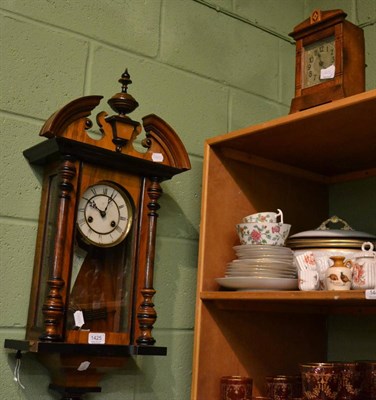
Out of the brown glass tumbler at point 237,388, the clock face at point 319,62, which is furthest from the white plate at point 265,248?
the clock face at point 319,62

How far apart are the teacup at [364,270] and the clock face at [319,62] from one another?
46cm

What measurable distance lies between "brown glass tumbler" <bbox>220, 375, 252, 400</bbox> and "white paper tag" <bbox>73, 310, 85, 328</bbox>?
42cm

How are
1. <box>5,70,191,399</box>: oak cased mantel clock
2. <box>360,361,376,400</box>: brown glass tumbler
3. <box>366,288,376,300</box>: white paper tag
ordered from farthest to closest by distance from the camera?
<box>360,361,376,400</box>: brown glass tumbler < <box>5,70,191,399</box>: oak cased mantel clock < <box>366,288,376,300</box>: white paper tag

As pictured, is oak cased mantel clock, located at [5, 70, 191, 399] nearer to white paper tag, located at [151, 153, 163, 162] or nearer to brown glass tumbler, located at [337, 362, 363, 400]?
white paper tag, located at [151, 153, 163, 162]

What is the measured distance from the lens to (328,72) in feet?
4.99

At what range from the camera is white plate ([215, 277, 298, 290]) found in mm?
1450

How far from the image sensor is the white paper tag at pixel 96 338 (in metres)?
1.31

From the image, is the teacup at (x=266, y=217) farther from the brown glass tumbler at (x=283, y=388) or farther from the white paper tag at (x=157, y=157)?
the brown glass tumbler at (x=283, y=388)

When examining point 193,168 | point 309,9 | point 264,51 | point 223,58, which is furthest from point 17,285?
point 309,9

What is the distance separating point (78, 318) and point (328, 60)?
871 millimetres

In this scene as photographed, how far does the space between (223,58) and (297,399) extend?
103 cm

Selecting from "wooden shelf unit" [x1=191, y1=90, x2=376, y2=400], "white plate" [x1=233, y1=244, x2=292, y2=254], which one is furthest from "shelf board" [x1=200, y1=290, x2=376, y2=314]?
"white plate" [x1=233, y1=244, x2=292, y2=254]

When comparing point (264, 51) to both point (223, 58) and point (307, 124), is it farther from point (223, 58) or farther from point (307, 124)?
point (307, 124)

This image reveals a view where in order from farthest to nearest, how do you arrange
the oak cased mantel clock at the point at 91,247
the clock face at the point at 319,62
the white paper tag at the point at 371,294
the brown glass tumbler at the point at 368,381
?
the clock face at the point at 319,62, the brown glass tumbler at the point at 368,381, the oak cased mantel clock at the point at 91,247, the white paper tag at the point at 371,294
